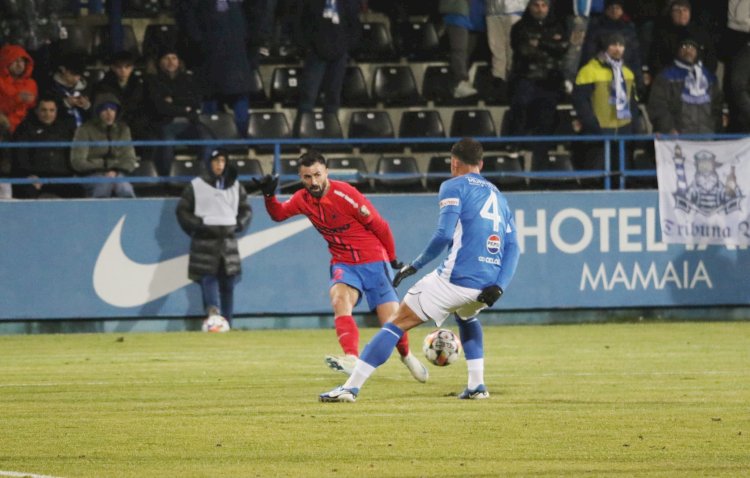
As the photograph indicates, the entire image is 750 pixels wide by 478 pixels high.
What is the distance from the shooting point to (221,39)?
2092 centimetres

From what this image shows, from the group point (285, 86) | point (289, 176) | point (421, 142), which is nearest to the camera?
point (289, 176)

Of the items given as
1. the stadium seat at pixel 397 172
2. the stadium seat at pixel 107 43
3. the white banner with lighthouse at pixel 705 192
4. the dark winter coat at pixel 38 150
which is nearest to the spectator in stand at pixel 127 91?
the dark winter coat at pixel 38 150

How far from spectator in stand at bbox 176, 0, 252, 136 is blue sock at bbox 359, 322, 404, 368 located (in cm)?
1017

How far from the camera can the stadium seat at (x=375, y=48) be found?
76.5 ft

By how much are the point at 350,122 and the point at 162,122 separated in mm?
2873

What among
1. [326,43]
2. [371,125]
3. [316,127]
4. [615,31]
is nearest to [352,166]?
[316,127]

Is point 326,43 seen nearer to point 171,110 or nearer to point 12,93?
point 171,110

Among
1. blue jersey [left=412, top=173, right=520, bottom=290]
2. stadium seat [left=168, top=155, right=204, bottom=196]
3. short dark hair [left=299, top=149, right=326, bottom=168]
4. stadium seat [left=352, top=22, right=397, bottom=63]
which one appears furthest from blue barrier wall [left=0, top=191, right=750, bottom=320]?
blue jersey [left=412, top=173, right=520, bottom=290]

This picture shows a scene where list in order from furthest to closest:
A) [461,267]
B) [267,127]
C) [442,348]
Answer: [267,127]
[442,348]
[461,267]

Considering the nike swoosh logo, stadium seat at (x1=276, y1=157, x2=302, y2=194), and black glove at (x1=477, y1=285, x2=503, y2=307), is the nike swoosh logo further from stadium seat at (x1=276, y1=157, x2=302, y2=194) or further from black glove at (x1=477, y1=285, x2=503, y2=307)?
black glove at (x1=477, y1=285, x2=503, y2=307)

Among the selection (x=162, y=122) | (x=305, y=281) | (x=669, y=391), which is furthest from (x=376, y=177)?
(x=669, y=391)

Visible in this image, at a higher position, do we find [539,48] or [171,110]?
[539,48]

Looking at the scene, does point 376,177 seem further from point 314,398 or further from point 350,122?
point 314,398

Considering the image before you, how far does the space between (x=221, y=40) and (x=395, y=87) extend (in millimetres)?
3112
